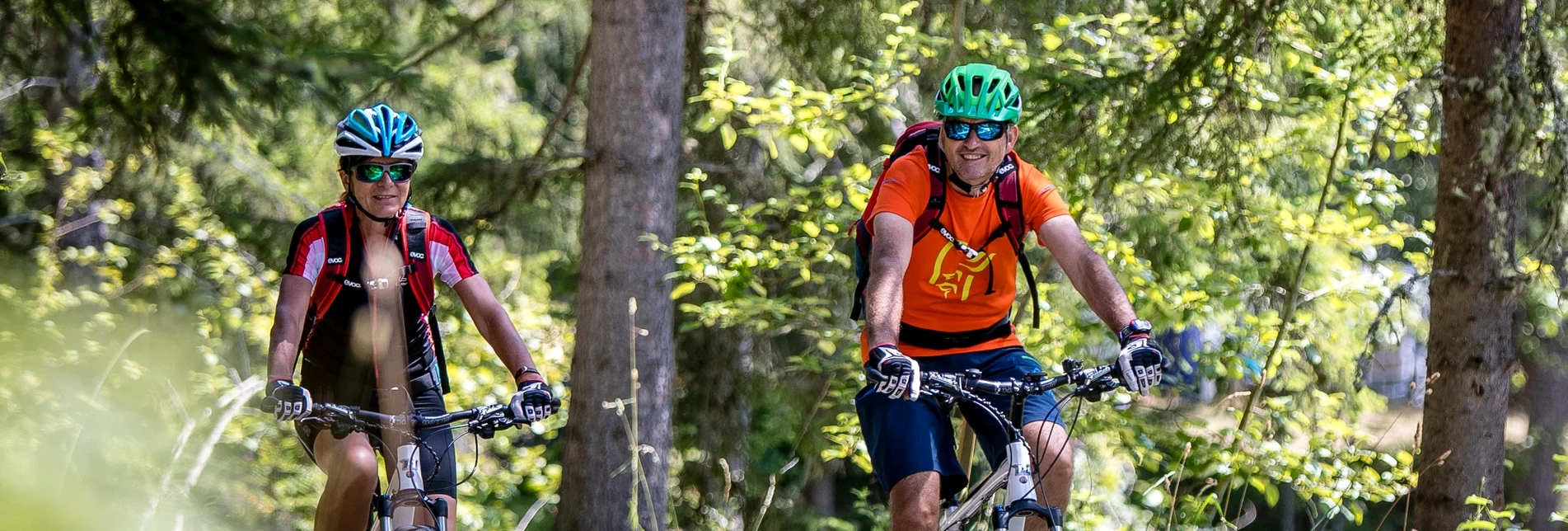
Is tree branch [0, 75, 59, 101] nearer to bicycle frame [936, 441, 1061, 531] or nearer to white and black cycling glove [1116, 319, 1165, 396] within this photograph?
bicycle frame [936, 441, 1061, 531]

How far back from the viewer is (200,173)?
14.4 m

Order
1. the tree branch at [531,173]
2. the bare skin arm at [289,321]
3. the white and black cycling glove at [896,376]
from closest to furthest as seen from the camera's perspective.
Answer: the white and black cycling glove at [896,376], the bare skin arm at [289,321], the tree branch at [531,173]

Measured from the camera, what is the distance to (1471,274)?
5.68 meters

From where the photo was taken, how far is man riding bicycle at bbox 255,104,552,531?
422 centimetres

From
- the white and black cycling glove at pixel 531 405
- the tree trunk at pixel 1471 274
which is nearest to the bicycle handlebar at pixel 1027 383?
the white and black cycling glove at pixel 531 405

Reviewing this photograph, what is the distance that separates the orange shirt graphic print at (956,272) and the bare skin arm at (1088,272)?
23cm

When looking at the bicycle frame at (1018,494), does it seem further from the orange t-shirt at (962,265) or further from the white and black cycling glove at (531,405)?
the white and black cycling glove at (531,405)

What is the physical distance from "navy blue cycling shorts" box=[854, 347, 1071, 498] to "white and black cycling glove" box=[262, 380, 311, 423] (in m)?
1.67

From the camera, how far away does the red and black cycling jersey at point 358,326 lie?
4426 millimetres

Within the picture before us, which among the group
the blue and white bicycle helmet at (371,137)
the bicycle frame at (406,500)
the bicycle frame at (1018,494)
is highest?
the blue and white bicycle helmet at (371,137)

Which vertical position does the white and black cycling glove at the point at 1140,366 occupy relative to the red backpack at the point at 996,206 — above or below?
below

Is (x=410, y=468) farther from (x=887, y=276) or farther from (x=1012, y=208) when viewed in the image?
(x=1012, y=208)

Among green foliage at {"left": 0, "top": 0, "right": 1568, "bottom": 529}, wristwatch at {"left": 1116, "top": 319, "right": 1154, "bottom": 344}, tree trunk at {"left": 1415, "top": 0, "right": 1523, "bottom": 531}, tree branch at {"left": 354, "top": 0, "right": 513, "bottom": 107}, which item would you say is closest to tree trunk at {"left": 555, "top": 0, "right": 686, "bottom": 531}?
green foliage at {"left": 0, "top": 0, "right": 1568, "bottom": 529}

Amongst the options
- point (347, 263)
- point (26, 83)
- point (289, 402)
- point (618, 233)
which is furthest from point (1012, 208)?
point (26, 83)
